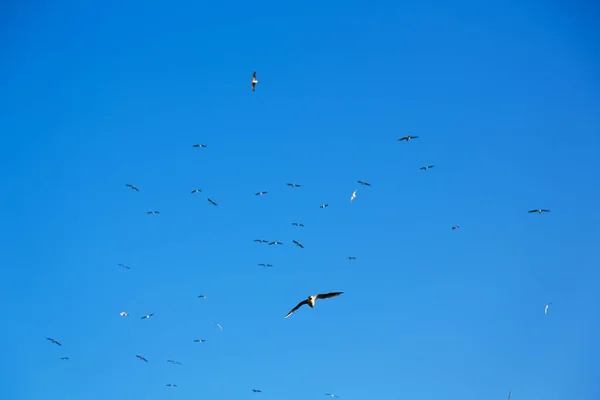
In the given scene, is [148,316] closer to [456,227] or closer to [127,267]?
[127,267]

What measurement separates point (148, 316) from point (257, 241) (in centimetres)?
1839

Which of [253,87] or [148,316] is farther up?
[253,87]

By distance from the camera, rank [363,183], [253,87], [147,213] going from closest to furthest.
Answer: [253,87] → [363,183] → [147,213]

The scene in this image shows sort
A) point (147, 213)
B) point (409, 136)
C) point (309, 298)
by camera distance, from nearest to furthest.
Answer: point (309, 298)
point (409, 136)
point (147, 213)

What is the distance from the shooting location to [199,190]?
64.2m

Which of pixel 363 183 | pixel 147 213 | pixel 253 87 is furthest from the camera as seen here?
pixel 147 213

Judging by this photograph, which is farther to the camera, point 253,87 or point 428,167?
point 428,167

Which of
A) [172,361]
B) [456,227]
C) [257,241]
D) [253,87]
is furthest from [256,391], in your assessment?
[253,87]

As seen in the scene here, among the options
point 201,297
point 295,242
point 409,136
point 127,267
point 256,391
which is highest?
point 409,136

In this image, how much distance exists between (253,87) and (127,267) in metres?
26.3

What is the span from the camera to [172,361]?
65.6 metres

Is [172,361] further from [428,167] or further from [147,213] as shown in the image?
[428,167]

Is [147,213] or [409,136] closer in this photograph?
[409,136]

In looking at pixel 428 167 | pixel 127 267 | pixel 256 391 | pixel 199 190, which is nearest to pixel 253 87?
pixel 199 190
